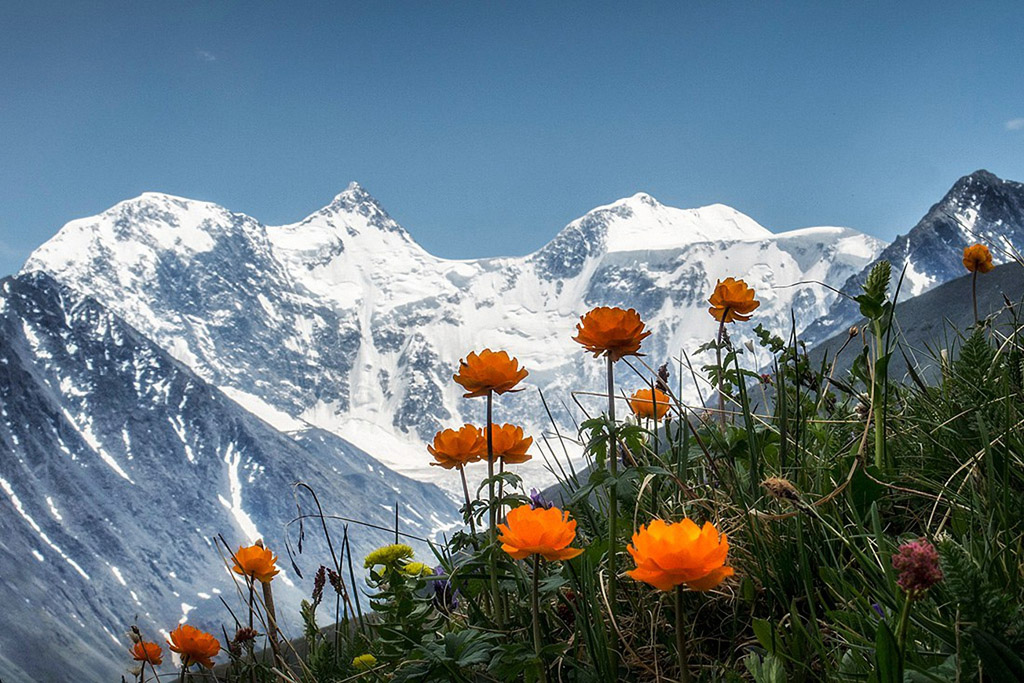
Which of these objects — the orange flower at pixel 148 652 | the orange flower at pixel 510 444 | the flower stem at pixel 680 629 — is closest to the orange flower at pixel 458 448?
the orange flower at pixel 510 444

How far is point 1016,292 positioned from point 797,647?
2.97 metres

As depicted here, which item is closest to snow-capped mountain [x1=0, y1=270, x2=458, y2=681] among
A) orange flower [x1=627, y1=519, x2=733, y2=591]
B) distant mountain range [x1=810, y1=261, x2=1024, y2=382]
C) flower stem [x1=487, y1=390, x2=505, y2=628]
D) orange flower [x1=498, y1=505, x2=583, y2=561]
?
distant mountain range [x1=810, y1=261, x2=1024, y2=382]

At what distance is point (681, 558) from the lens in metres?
0.79

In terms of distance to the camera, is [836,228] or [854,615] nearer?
[854,615]

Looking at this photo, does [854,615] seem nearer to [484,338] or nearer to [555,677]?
[555,677]

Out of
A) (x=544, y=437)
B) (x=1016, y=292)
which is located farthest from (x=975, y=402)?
(x=1016, y=292)

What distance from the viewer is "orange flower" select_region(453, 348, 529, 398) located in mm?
1409

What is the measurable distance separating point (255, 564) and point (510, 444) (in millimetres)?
827

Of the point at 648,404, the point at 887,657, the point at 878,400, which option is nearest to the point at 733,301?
the point at 648,404

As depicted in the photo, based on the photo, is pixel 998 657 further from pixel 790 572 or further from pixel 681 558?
pixel 790 572

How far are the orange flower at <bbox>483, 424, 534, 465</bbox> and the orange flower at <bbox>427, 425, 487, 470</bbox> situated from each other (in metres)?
0.02

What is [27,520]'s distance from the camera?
4234 centimetres

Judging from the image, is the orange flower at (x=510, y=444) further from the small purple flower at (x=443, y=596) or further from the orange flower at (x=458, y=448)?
the small purple flower at (x=443, y=596)

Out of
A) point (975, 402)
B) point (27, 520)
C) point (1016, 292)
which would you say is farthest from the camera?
point (27, 520)
